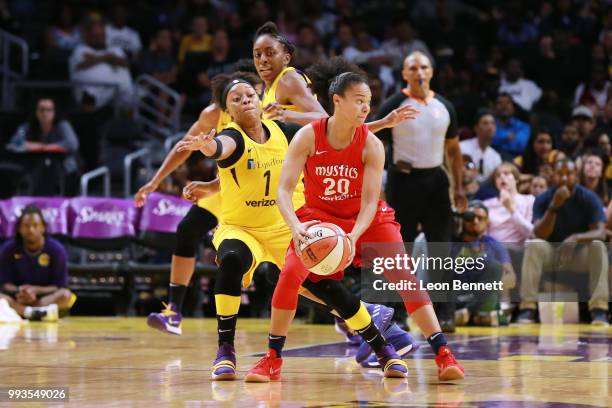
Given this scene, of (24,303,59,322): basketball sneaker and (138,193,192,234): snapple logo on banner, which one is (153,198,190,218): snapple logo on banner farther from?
(24,303,59,322): basketball sneaker

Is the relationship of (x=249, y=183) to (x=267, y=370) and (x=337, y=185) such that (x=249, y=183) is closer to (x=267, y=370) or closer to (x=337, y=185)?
(x=337, y=185)

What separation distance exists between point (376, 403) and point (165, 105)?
10.6 metres

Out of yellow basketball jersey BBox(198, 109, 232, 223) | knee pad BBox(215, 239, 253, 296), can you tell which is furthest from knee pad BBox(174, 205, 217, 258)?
knee pad BBox(215, 239, 253, 296)

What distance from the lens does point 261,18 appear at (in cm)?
1680

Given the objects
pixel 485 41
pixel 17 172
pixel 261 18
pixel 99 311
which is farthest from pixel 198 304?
pixel 485 41

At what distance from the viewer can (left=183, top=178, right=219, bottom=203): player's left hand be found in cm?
700

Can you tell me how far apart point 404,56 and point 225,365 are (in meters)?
9.94

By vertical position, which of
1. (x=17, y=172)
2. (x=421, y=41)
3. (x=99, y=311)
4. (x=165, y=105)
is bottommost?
(x=99, y=311)

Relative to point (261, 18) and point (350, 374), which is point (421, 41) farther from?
point (350, 374)

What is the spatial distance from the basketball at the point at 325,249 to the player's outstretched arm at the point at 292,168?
0.68 ft

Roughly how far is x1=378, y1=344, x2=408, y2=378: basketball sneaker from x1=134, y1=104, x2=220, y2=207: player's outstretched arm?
77.9 inches

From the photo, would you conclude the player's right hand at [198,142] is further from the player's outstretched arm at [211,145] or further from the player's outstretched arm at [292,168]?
the player's outstretched arm at [292,168]

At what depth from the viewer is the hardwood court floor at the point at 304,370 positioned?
528 cm

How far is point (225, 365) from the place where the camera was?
6.10m
